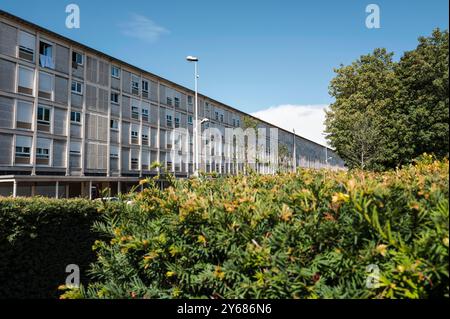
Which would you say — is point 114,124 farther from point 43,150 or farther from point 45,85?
point 43,150

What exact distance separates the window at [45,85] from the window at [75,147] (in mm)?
4771

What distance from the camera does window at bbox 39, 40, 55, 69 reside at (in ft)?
105

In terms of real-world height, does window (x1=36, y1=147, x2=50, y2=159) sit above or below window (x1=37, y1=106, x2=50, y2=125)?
below

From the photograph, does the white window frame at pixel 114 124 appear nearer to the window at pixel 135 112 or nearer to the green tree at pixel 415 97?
the window at pixel 135 112

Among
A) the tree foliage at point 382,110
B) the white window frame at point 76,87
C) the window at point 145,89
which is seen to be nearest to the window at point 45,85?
the white window frame at point 76,87

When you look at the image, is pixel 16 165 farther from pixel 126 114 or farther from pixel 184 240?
pixel 184 240

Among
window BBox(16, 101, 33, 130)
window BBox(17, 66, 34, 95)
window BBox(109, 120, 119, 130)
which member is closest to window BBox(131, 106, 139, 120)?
window BBox(109, 120, 119, 130)

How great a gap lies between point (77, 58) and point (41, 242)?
3233 cm

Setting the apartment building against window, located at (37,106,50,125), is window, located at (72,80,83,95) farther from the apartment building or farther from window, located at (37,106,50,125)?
window, located at (37,106,50,125)

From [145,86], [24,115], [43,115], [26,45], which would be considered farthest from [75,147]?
[145,86]

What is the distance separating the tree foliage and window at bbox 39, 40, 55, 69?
27242 millimetres

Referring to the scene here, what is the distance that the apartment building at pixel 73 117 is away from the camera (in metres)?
29.4

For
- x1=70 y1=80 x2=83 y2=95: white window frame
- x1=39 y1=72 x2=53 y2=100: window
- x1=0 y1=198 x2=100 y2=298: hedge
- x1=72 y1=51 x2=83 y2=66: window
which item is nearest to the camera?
x1=0 y1=198 x2=100 y2=298: hedge

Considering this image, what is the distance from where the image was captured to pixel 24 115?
30422mm
